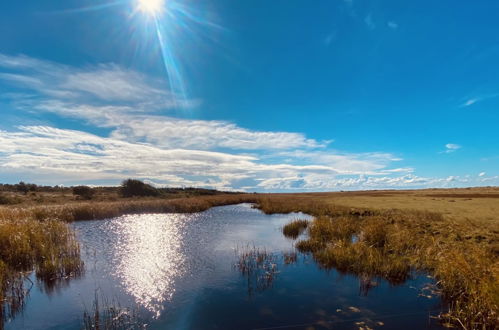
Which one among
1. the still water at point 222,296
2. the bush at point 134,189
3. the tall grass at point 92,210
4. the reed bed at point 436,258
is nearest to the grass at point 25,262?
the still water at point 222,296

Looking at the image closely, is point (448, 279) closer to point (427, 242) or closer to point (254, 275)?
point (427, 242)

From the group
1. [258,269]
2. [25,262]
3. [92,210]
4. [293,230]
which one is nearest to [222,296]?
[258,269]

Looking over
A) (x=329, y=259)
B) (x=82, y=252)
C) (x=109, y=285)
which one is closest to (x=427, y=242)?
(x=329, y=259)

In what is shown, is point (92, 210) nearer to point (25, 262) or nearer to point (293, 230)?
point (25, 262)

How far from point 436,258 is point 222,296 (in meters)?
10.9

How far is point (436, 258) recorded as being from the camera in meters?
14.5

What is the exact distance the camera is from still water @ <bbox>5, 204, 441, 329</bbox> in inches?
384

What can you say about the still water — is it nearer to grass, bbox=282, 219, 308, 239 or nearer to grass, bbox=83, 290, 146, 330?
grass, bbox=83, 290, 146, 330

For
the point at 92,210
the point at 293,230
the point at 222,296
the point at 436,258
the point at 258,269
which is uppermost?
the point at 92,210

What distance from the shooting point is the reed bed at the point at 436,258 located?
9320mm

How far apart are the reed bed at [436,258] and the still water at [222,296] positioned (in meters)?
0.80

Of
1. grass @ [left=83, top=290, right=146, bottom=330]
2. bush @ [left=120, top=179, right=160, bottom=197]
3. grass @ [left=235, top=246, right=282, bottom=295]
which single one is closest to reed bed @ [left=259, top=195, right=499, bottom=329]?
grass @ [left=235, top=246, right=282, bottom=295]

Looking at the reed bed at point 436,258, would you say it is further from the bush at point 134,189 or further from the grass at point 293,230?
the bush at point 134,189

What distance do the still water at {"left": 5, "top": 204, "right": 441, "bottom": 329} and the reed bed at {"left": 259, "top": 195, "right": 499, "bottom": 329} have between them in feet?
2.64
